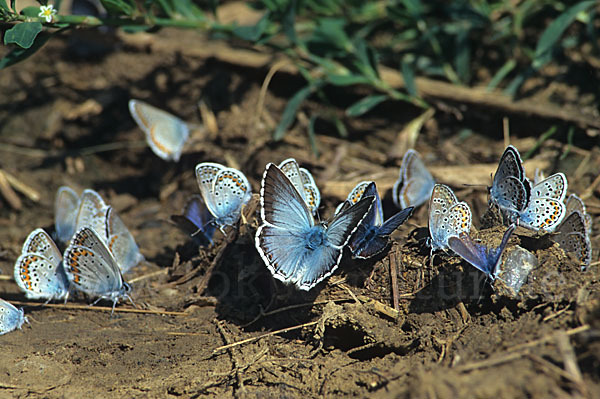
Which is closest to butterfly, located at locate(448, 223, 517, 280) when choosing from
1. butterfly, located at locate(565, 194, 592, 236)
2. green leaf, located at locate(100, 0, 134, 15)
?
butterfly, located at locate(565, 194, 592, 236)

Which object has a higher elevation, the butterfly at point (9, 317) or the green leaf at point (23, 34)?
the green leaf at point (23, 34)

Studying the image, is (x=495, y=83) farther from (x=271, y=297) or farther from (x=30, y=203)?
(x=30, y=203)

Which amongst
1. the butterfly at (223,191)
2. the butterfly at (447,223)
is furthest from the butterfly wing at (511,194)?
the butterfly at (223,191)

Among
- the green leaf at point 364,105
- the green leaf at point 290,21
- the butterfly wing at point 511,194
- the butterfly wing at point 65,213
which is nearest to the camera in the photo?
the butterfly wing at point 511,194

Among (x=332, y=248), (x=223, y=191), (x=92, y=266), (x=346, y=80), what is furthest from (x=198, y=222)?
(x=346, y=80)

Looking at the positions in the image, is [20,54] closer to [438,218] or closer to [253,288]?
[253,288]

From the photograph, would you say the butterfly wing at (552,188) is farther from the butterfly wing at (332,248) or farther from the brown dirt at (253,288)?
the butterfly wing at (332,248)
